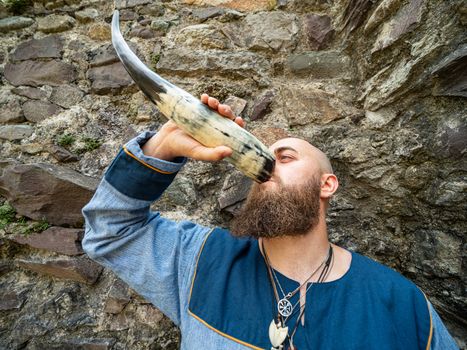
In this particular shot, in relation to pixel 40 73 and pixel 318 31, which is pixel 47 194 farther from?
pixel 318 31

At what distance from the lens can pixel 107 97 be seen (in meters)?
1.86

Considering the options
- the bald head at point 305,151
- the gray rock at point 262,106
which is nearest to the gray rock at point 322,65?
the gray rock at point 262,106

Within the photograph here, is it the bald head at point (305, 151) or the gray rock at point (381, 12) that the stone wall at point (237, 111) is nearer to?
the gray rock at point (381, 12)

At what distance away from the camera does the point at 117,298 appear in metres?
1.34

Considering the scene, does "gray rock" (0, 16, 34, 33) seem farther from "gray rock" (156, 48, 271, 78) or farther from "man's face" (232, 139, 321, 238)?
"man's face" (232, 139, 321, 238)

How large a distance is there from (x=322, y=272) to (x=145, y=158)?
83 centimetres

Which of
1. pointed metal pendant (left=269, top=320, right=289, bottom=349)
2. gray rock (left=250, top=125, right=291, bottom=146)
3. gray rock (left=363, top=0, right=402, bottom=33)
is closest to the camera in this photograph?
pointed metal pendant (left=269, top=320, right=289, bottom=349)

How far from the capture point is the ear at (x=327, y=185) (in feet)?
4.45

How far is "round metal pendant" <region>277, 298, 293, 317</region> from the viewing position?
1.05 meters

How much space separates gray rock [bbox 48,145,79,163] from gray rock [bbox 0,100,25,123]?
0.37 metres

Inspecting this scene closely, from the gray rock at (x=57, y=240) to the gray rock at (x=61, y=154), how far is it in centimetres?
39

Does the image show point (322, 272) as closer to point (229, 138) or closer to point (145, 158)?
point (229, 138)

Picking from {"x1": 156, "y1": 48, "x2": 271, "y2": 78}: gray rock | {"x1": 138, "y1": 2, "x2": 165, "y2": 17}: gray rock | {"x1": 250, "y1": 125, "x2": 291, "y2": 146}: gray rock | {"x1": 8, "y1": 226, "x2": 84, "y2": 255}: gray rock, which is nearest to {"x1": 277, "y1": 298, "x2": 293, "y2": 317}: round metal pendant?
{"x1": 250, "y1": 125, "x2": 291, "y2": 146}: gray rock

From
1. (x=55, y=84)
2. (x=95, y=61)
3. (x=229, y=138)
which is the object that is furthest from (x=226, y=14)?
(x=229, y=138)
